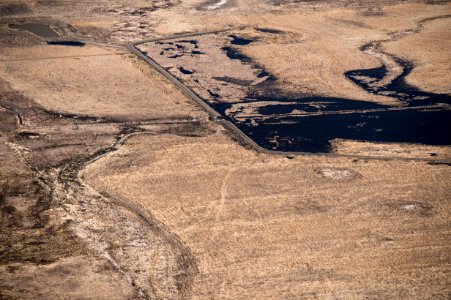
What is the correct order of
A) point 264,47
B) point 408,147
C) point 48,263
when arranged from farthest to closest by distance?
point 264,47, point 408,147, point 48,263

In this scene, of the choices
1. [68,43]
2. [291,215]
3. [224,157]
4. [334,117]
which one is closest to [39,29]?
[68,43]

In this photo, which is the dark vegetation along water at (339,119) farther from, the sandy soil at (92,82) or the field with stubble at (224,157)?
the sandy soil at (92,82)

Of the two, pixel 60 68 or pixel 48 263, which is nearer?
pixel 48 263

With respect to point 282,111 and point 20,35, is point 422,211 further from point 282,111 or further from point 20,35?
point 20,35

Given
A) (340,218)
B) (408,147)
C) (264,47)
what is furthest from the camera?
(264,47)

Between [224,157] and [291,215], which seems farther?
[224,157]

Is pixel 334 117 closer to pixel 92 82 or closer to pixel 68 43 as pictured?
pixel 92 82

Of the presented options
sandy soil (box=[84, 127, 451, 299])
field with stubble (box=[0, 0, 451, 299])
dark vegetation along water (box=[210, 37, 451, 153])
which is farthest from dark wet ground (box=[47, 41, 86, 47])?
sandy soil (box=[84, 127, 451, 299])

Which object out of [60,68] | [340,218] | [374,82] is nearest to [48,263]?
[340,218]
